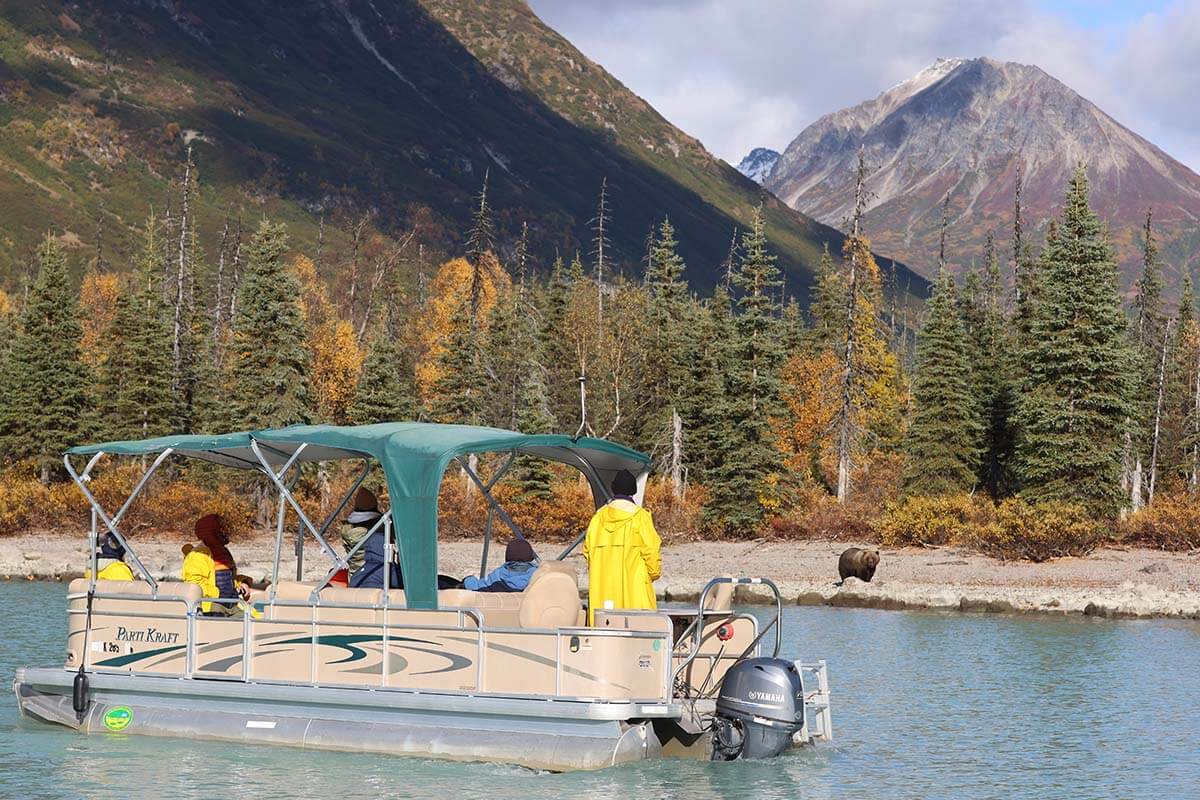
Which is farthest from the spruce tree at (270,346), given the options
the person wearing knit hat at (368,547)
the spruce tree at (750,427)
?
the person wearing knit hat at (368,547)

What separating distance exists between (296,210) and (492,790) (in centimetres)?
18127

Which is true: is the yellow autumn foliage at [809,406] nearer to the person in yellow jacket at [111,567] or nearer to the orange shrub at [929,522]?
the orange shrub at [929,522]

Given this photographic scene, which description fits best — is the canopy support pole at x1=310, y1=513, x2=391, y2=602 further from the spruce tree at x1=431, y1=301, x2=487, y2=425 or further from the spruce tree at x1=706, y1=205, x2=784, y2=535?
the spruce tree at x1=431, y1=301, x2=487, y2=425

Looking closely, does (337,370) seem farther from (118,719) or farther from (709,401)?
(118,719)

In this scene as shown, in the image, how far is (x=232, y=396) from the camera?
5447 centimetres

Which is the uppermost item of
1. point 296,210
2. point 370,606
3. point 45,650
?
point 296,210

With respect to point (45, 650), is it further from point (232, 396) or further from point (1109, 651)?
point (232, 396)

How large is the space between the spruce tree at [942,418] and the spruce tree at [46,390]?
103 feet

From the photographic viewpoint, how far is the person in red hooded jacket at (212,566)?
1748 centimetres

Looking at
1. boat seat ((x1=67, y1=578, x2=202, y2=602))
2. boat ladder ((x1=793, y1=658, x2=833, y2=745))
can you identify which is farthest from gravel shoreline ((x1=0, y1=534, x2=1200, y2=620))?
boat ladder ((x1=793, y1=658, x2=833, y2=745))

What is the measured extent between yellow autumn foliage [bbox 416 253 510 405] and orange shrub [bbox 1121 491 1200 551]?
1280 inches

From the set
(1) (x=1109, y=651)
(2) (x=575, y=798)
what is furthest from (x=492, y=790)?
(1) (x=1109, y=651)

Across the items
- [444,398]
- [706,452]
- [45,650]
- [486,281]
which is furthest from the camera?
[486,281]

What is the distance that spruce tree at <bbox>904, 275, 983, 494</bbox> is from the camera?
2044 inches
